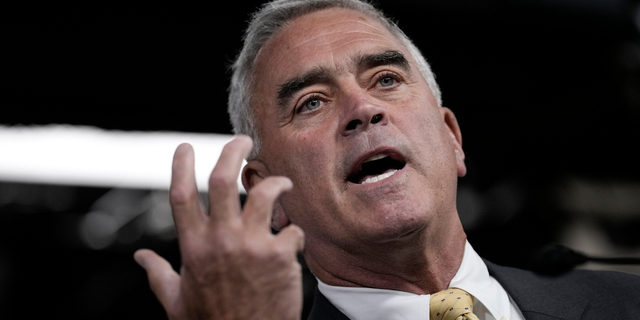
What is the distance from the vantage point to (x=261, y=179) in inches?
64.5

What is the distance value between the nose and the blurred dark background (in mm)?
1480

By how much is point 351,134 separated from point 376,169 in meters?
0.17

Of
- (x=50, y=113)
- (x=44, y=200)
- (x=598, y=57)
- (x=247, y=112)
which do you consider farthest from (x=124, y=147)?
(x=598, y=57)

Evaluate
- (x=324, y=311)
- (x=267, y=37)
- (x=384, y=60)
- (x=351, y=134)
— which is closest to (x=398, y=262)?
(x=324, y=311)

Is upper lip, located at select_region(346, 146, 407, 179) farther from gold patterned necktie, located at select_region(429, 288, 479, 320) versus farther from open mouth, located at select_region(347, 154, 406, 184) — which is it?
gold patterned necktie, located at select_region(429, 288, 479, 320)

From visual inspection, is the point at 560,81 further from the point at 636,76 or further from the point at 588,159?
the point at 588,159

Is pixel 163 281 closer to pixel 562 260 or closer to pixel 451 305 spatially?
pixel 451 305

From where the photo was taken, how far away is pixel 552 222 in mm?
5180

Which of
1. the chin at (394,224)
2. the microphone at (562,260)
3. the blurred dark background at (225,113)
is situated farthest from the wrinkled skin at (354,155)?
the blurred dark background at (225,113)

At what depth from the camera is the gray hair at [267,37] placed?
69.3 inches

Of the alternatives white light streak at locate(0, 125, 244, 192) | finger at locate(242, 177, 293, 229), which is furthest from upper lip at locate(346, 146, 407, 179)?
white light streak at locate(0, 125, 244, 192)

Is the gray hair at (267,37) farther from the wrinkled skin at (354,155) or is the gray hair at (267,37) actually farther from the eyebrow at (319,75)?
the eyebrow at (319,75)

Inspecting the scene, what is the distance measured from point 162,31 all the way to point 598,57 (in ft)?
9.96

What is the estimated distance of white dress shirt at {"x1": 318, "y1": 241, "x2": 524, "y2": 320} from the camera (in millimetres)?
1380
